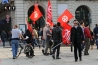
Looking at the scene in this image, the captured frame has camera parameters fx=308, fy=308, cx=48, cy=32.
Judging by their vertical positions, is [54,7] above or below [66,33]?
above

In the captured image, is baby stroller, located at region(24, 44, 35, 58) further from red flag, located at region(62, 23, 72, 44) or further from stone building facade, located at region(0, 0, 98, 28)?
stone building facade, located at region(0, 0, 98, 28)

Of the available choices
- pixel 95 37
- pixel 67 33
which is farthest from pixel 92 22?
pixel 67 33

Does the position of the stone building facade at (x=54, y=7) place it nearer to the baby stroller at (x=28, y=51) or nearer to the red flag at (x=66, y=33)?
the red flag at (x=66, y=33)

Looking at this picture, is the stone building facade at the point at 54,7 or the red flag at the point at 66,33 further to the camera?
the stone building facade at the point at 54,7

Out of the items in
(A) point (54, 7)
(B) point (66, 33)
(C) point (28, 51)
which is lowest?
(C) point (28, 51)

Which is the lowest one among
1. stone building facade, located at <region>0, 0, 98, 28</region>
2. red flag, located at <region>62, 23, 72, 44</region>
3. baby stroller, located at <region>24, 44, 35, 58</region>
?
baby stroller, located at <region>24, 44, 35, 58</region>

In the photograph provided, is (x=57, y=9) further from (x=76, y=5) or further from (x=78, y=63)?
(x=78, y=63)

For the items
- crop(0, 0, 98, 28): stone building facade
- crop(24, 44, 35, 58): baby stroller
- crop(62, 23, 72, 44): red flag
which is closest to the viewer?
crop(24, 44, 35, 58): baby stroller

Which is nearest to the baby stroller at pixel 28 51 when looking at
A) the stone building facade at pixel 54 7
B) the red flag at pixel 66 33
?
the red flag at pixel 66 33

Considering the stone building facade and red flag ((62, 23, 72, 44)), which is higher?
the stone building facade

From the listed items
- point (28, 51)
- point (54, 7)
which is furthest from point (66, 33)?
point (54, 7)

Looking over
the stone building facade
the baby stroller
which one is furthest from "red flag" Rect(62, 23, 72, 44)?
the stone building facade

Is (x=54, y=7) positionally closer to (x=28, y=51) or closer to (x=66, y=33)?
(x=66, y=33)

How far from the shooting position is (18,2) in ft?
134
